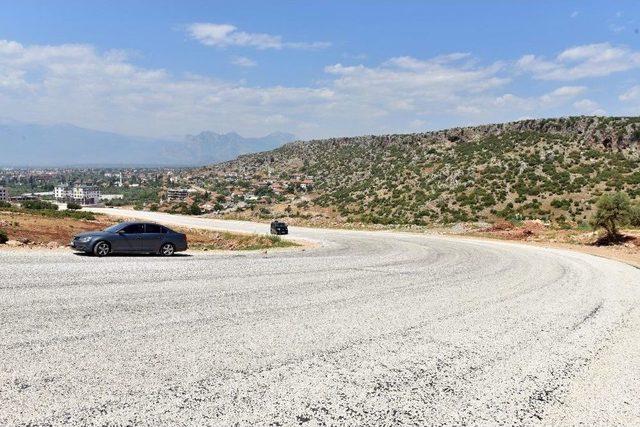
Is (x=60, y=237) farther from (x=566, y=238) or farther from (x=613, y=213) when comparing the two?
(x=613, y=213)

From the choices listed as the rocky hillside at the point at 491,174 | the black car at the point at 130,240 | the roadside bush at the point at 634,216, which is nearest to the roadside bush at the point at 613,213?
the roadside bush at the point at 634,216

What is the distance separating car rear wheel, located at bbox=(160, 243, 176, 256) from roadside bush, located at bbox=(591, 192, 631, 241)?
2644 cm

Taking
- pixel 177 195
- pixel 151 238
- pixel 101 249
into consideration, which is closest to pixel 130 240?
pixel 151 238

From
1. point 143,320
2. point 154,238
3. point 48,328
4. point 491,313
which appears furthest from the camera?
point 154,238

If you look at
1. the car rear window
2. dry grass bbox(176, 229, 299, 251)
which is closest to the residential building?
dry grass bbox(176, 229, 299, 251)

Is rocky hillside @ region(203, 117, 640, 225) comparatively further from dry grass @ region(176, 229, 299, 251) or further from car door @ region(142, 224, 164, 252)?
car door @ region(142, 224, 164, 252)

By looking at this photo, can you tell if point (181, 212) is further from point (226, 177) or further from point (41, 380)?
point (41, 380)

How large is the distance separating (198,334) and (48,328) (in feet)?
7.91

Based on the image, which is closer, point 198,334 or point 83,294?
point 198,334

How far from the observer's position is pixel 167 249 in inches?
864

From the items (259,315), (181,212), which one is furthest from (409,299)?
(181,212)

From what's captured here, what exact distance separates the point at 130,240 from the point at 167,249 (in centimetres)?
165

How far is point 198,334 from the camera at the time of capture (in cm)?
862

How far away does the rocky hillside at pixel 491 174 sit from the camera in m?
60.1
